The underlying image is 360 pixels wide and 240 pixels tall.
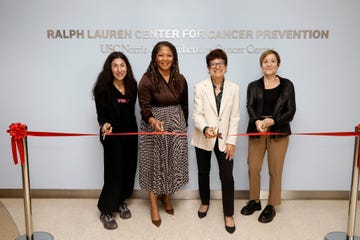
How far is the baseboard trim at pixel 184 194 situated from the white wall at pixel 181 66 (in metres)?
0.08

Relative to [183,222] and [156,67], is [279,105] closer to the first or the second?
[156,67]

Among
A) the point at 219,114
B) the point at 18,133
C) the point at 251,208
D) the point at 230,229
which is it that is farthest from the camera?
the point at 251,208

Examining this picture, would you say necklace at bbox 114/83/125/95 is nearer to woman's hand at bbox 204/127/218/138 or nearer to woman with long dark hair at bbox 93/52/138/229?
woman with long dark hair at bbox 93/52/138/229

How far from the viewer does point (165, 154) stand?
3121 mm

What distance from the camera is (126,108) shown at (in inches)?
125

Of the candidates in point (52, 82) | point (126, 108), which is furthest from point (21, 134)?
point (52, 82)

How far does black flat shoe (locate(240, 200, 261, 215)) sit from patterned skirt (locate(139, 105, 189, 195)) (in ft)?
2.54

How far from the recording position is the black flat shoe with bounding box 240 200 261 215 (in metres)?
3.51

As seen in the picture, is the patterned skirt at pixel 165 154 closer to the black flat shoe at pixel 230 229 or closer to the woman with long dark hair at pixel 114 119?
the woman with long dark hair at pixel 114 119

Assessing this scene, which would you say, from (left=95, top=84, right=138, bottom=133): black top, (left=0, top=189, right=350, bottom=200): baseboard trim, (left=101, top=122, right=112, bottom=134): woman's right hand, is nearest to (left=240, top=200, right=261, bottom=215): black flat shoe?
(left=0, top=189, right=350, bottom=200): baseboard trim

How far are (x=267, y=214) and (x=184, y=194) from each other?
956mm

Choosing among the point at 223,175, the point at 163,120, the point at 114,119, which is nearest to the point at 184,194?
the point at 223,175

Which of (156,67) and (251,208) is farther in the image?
(251,208)

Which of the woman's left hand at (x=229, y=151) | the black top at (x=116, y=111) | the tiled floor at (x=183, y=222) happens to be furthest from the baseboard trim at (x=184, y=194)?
the black top at (x=116, y=111)
